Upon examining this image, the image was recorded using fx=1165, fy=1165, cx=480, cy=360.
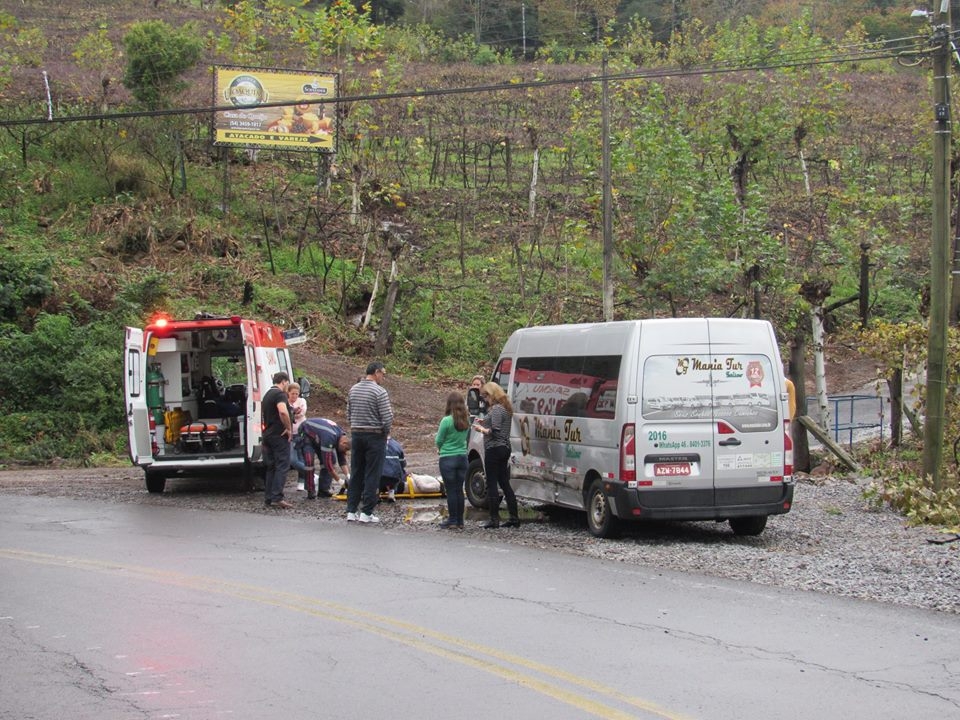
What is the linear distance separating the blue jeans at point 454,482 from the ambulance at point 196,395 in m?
4.00

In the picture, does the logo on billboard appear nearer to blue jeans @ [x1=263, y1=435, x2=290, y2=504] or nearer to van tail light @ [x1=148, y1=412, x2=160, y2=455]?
van tail light @ [x1=148, y1=412, x2=160, y2=455]

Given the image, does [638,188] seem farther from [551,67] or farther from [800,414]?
[551,67]

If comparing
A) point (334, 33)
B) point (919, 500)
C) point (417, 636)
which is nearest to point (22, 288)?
point (919, 500)

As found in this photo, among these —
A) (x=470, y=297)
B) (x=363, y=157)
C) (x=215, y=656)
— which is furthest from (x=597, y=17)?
(x=215, y=656)

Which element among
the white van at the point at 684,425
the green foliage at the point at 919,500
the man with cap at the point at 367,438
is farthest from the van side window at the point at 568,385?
the green foliage at the point at 919,500

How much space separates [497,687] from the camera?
7.10 m

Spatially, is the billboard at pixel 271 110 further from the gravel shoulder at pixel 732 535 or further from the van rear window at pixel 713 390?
the van rear window at pixel 713 390

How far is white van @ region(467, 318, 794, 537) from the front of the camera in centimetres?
1313

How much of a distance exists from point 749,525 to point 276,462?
6487 millimetres

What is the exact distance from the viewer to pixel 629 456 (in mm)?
13070

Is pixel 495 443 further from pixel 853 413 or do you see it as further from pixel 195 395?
pixel 853 413

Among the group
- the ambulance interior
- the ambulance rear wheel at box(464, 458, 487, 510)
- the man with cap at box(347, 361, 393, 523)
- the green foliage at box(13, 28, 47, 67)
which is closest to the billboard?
the green foliage at box(13, 28, 47, 67)

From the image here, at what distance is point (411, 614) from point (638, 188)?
2101cm

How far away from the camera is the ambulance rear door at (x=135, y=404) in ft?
58.3
